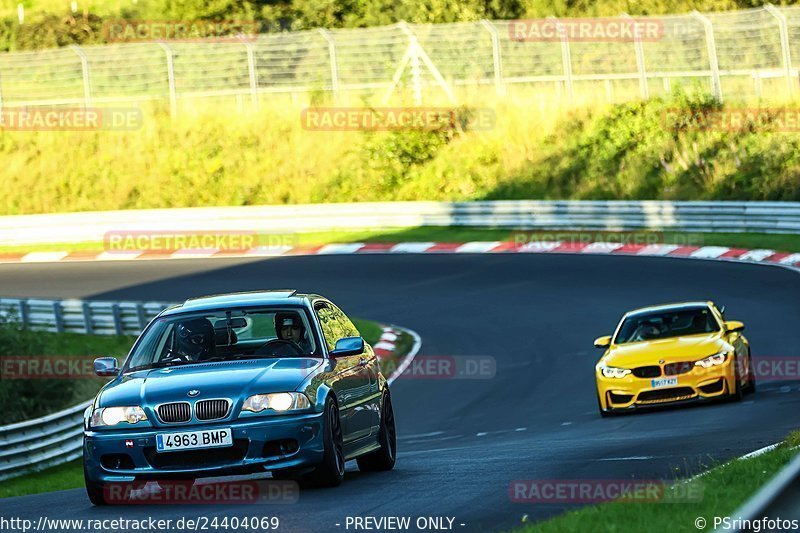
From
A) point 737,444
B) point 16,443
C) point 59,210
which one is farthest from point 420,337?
point 59,210

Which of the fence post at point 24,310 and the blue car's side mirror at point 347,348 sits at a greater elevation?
the blue car's side mirror at point 347,348

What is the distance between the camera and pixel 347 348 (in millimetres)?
10023

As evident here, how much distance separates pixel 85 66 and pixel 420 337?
2338 cm

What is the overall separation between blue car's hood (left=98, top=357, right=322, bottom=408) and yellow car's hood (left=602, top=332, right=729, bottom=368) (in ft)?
22.6

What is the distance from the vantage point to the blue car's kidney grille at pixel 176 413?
9.02m

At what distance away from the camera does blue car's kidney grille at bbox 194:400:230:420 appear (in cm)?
902

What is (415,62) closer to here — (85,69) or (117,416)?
(85,69)

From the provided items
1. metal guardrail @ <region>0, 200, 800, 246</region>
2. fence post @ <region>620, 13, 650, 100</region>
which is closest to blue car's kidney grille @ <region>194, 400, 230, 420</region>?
metal guardrail @ <region>0, 200, 800, 246</region>

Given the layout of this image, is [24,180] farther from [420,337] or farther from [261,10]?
[420,337]
